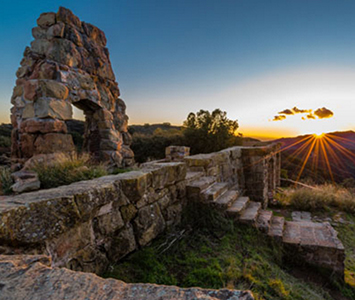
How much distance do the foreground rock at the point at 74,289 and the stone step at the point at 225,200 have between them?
2317 millimetres

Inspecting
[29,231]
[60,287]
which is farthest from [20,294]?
[29,231]

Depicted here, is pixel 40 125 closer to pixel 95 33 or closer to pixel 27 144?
pixel 27 144

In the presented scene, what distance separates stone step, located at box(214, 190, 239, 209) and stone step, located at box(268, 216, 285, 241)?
0.69m

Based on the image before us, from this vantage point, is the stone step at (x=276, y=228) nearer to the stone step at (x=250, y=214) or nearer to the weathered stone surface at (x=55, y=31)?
the stone step at (x=250, y=214)

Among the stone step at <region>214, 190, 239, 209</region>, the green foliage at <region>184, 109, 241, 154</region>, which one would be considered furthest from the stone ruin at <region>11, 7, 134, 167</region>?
the green foliage at <region>184, 109, 241, 154</region>

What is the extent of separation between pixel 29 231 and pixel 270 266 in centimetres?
236

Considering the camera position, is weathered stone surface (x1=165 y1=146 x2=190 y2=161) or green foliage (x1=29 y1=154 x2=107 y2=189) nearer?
green foliage (x1=29 y1=154 x2=107 y2=189)

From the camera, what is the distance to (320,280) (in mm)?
2916

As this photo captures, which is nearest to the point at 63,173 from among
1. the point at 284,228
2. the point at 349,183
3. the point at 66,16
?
the point at 284,228

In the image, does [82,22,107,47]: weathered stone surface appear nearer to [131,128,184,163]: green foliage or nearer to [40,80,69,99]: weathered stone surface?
[40,80,69,99]: weathered stone surface

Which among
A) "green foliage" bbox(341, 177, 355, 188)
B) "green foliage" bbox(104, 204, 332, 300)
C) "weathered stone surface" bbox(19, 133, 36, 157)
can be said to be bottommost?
"green foliage" bbox(341, 177, 355, 188)

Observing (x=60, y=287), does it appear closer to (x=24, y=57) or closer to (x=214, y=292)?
(x=214, y=292)

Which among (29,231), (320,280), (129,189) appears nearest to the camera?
(29,231)

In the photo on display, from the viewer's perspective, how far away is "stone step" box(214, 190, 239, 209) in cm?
327
